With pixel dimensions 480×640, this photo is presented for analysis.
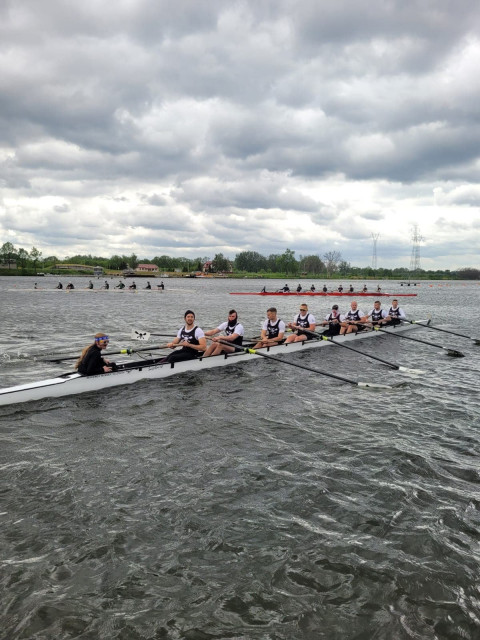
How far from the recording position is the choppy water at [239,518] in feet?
14.2

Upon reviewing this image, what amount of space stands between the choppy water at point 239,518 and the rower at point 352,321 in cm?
996

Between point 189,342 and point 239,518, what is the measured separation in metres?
8.33

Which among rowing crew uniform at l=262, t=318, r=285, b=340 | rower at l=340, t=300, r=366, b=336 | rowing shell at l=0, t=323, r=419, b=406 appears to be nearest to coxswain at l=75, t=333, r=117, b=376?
rowing shell at l=0, t=323, r=419, b=406

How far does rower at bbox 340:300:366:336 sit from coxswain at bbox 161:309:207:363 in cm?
935

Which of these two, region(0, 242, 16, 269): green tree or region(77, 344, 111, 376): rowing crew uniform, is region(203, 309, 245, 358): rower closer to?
region(77, 344, 111, 376): rowing crew uniform

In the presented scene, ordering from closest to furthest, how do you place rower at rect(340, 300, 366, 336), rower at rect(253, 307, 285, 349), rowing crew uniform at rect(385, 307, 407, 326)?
rower at rect(253, 307, 285, 349)
rower at rect(340, 300, 366, 336)
rowing crew uniform at rect(385, 307, 407, 326)

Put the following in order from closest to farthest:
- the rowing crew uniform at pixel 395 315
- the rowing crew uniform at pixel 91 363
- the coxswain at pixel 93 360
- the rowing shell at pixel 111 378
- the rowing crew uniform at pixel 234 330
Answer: the rowing shell at pixel 111 378
the coxswain at pixel 93 360
the rowing crew uniform at pixel 91 363
the rowing crew uniform at pixel 234 330
the rowing crew uniform at pixel 395 315

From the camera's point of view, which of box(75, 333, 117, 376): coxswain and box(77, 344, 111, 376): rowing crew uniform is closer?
box(75, 333, 117, 376): coxswain

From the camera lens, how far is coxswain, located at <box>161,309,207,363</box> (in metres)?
13.6

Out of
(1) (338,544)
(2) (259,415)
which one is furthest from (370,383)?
(1) (338,544)

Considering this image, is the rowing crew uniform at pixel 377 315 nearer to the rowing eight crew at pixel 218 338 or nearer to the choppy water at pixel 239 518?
the rowing eight crew at pixel 218 338

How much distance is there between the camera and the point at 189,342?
13.8 metres

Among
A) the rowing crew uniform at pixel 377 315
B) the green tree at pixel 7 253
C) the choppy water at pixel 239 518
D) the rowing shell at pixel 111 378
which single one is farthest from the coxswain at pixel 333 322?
the green tree at pixel 7 253

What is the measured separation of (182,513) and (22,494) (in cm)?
238
